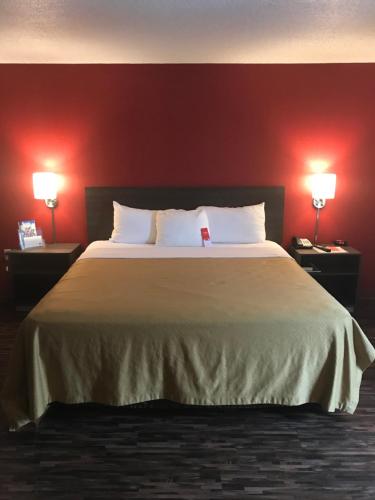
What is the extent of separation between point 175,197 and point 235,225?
63 cm

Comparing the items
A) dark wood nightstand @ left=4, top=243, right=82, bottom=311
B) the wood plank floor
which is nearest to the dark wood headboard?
dark wood nightstand @ left=4, top=243, right=82, bottom=311

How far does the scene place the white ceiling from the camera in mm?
2236

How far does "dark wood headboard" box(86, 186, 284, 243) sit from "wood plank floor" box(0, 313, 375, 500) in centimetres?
195

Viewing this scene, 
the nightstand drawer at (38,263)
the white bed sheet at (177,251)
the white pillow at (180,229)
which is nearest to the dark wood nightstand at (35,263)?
the nightstand drawer at (38,263)

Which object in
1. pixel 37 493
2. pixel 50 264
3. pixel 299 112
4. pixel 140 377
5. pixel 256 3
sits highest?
pixel 256 3

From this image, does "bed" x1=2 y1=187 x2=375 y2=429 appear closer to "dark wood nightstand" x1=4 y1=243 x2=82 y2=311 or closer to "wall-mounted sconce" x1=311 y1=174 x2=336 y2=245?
"dark wood nightstand" x1=4 y1=243 x2=82 y2=311

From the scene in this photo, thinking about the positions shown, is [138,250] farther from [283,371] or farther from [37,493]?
[37,493]

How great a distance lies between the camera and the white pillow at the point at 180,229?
3268 millimetres

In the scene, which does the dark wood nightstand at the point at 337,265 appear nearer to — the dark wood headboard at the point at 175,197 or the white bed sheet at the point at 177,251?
the white bed sheet at the point at 177,251

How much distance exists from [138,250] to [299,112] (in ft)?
6.36

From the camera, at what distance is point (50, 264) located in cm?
334

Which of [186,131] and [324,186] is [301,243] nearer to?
[324,186]

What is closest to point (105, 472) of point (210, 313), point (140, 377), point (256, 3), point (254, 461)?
point (140, 377)

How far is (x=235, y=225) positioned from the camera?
3.40 metres
